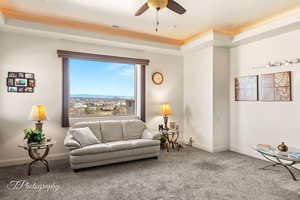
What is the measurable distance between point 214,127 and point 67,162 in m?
3.41

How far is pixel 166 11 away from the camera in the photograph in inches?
136

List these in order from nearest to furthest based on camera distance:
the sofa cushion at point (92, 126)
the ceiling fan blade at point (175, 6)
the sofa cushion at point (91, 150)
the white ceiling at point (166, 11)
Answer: the ceiling fan blade at point (175, 6) → the white ceiling at point (166, 11) → the sofa cushion at point (91, 150) → the sofa cushion at point (92, 126)

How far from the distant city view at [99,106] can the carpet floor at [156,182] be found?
1269mm

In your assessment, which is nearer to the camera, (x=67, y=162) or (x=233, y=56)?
(x=67, y=162)

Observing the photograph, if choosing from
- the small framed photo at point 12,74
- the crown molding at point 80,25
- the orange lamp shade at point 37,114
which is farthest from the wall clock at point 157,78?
the small framed photo at point 12,74

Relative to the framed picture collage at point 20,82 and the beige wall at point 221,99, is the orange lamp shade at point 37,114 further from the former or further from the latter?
the beige wall at point 221,99

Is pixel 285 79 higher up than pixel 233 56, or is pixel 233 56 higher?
pixel 233 56

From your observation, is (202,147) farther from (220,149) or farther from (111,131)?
(111,131)

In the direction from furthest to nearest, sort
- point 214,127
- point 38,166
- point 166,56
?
1. point 166,56
2. point 214,127
3. point 38,166

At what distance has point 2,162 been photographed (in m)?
3.60

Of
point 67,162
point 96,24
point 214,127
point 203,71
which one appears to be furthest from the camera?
point 203,71

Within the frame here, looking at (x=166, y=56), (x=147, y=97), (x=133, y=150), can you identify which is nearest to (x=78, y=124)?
(x=133, y=150)

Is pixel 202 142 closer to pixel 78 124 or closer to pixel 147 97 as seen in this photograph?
pixel 147 97

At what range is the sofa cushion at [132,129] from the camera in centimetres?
435
